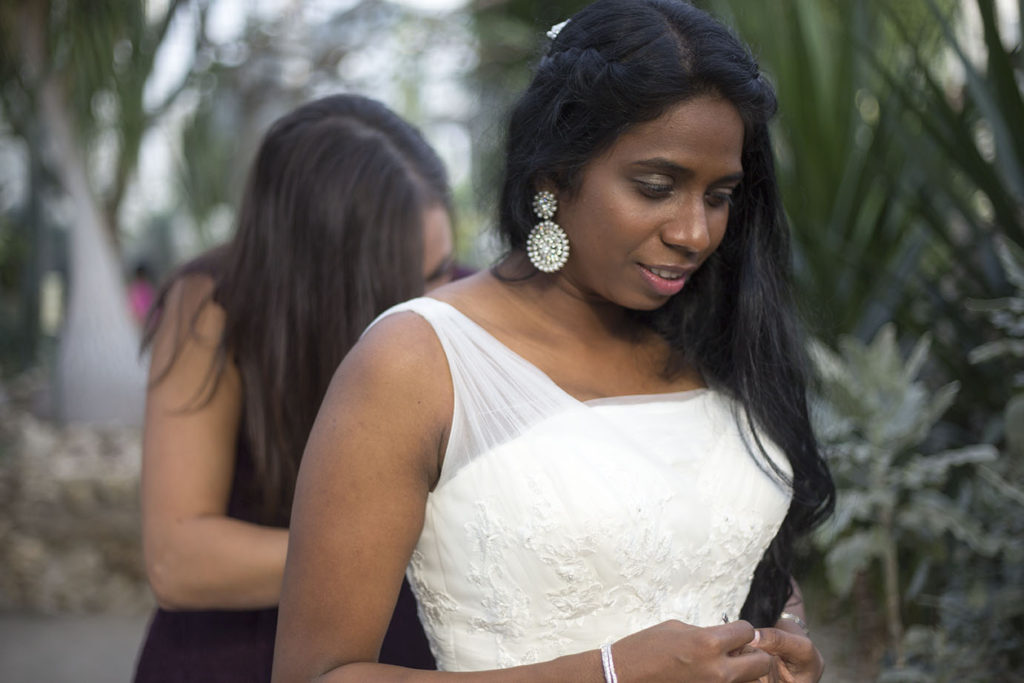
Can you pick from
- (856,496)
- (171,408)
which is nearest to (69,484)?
(171,408)

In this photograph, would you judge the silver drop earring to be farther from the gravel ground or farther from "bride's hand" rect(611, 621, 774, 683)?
the gravel ground

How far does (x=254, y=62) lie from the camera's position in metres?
10.3

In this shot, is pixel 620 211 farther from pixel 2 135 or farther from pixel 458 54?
pixel 458 54

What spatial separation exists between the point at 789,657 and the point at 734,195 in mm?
855

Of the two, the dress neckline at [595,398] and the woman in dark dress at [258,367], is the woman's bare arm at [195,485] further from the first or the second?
the dress neckline at [595,398]

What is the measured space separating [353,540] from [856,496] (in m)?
1.80

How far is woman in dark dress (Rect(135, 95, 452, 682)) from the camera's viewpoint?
2.16m

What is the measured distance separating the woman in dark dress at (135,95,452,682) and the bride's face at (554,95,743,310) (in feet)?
2.41

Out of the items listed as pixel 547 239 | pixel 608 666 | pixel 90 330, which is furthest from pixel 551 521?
pixel 90 330

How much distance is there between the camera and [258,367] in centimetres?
226

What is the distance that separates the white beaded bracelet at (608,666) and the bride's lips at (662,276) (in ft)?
1.92

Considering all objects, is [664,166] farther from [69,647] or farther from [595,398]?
[69,647]

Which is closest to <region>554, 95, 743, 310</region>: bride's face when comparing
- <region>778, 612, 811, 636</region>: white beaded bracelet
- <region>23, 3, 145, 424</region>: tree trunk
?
<region>778, 612, 811, 636</region>: white beaded bracelet

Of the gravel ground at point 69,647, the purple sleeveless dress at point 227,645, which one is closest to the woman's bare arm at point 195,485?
the purple sleeveless dress at point 227,645
